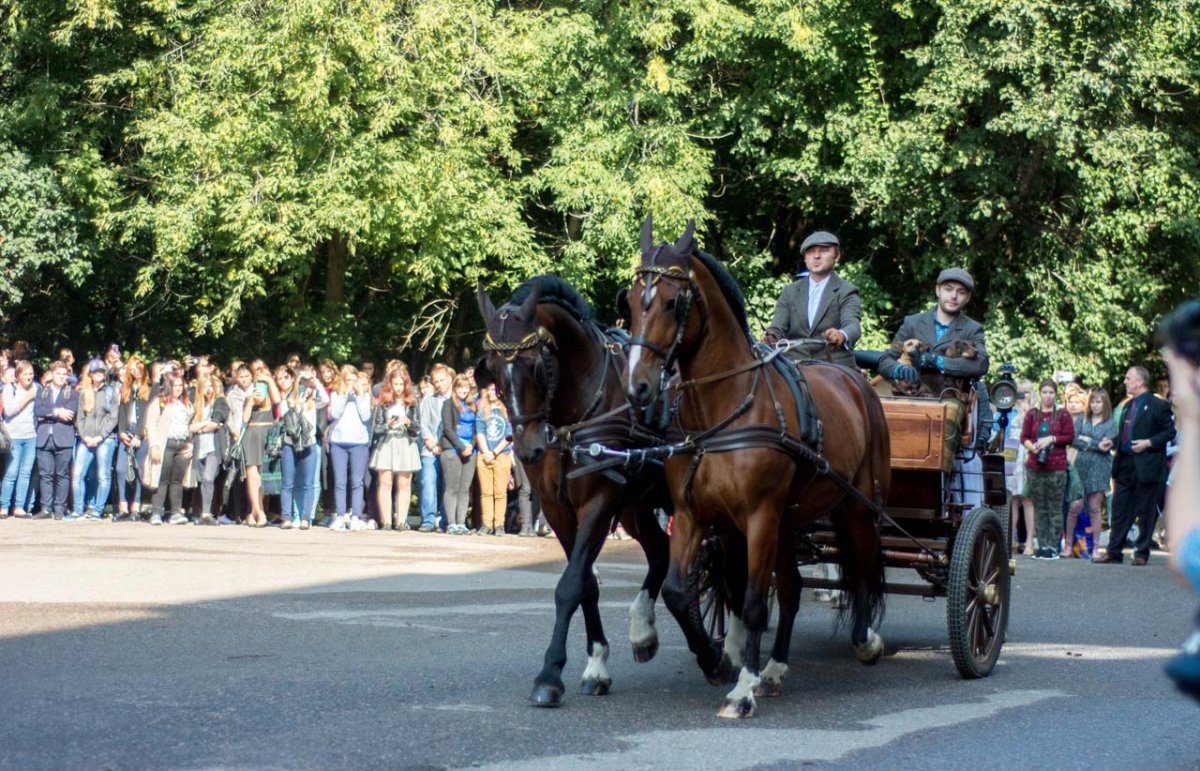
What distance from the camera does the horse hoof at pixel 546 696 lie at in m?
7.75

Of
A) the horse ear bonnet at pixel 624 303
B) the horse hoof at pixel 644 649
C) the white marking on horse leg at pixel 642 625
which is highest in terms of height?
the horse ear bonnet at pixel 624 303

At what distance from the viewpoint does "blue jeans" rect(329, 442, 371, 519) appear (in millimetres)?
20625

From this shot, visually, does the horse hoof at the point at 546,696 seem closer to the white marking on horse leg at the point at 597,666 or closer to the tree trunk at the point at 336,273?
the white marking on horse leg at the point at 597,666

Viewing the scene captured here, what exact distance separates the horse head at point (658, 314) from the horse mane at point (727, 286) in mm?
200

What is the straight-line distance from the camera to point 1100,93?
24688 mm

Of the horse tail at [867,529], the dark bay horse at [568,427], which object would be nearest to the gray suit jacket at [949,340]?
the horse tail at [867,529]

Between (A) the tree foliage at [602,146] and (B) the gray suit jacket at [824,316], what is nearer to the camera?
(B) the gray suit jacket at [824,316]

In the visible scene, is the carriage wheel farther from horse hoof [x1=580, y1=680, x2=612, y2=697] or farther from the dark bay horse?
horse hoof [x1=580, y1=680, x2=612, y2=697]

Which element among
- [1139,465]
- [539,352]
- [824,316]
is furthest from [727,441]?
[1139,465]

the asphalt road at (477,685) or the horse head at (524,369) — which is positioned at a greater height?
the horse head at (524,369)

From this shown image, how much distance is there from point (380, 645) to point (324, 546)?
815 centimetres

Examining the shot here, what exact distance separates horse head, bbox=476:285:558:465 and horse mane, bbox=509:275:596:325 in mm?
81

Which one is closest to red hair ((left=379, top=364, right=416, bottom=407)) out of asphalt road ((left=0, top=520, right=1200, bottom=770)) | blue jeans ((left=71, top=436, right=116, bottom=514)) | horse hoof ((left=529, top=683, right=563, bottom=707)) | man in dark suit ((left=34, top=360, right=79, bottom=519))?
blue jeans ((left=71, top=436, right=116, bottom=514))

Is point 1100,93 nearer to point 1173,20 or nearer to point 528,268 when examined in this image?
point 1173,20
